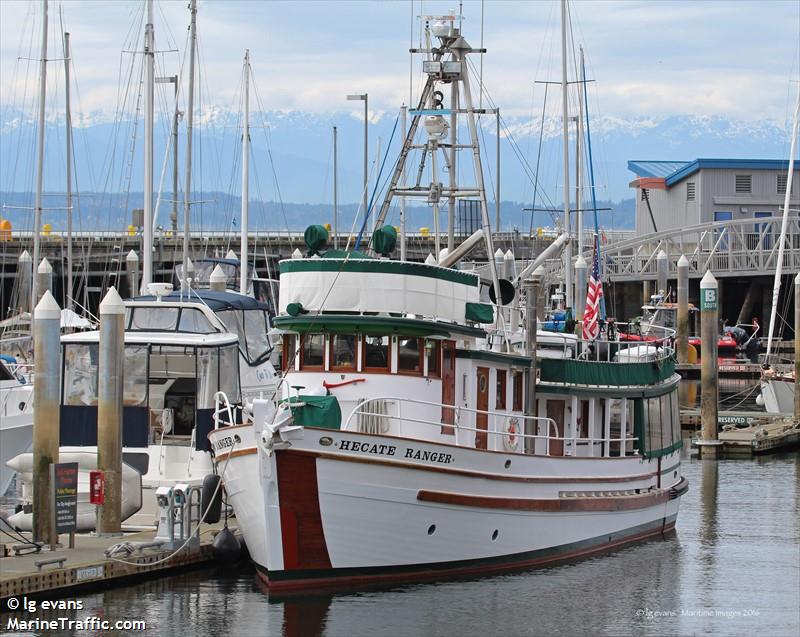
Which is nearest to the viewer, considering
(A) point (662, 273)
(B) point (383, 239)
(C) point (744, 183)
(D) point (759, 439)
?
(B) point (383, 239)

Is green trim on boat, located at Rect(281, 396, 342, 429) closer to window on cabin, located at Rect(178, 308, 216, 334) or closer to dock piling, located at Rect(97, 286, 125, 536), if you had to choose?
dock piling, located at Rect(97, 286, 125, 536)

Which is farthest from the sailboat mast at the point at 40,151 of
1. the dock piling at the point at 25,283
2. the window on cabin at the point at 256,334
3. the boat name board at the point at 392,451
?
the boat name board at the point at 392,451

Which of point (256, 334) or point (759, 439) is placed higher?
point (256, 334)

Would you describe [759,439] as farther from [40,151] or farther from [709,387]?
[40,151]

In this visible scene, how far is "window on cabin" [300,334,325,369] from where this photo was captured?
78.7ft

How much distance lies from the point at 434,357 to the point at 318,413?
295 cm

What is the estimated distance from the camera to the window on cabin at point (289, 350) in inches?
956

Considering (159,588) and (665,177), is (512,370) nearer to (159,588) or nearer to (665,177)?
(159,588)

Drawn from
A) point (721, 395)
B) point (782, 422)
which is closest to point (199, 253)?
point (721, 395)

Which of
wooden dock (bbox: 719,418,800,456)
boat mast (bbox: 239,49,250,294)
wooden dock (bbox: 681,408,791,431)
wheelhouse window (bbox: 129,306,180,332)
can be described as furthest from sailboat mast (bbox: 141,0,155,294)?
wooden dock (bbox: 681,408,791,431)

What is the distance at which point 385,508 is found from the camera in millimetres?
21922

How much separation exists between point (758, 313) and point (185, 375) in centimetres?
5125

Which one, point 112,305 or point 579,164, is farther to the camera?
point 579,164

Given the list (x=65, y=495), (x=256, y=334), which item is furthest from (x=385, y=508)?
(x=256, y=334)
